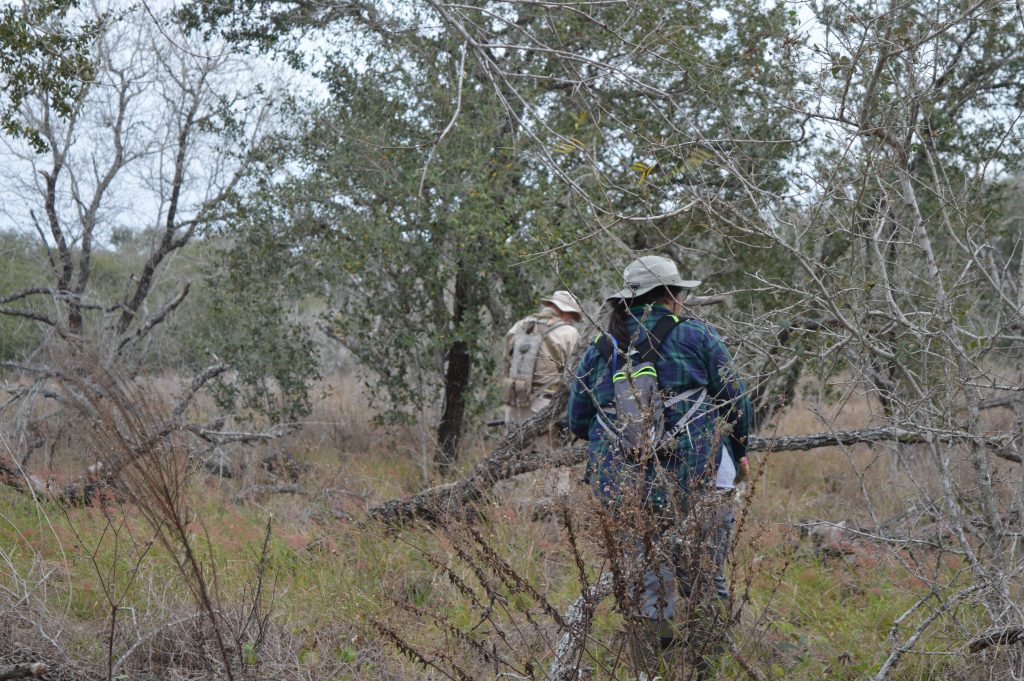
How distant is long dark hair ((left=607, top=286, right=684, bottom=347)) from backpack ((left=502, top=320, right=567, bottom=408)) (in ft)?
11.4

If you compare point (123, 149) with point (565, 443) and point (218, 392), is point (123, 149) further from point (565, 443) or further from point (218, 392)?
point (565, 443)

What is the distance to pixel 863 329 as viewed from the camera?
3322 millimetres

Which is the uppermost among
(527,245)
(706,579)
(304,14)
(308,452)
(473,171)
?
(304,14)

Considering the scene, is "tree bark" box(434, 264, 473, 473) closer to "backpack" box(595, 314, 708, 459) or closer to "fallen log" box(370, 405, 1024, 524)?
"fallen log" box(370, 405, 1024, 524)

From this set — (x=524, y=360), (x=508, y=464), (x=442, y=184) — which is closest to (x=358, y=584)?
(x=508, y=464)

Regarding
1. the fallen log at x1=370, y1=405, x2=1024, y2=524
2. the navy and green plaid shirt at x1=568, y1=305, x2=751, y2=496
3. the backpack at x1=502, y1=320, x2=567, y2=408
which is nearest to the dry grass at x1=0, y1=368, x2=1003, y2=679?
the fallen log at x1=370, y1=405, x2=1024, y2=524

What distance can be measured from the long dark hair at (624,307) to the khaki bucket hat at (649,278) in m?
0.04

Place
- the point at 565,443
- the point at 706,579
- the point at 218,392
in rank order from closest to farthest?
the point at 706,579, the point at 565,443, the point at 218,392

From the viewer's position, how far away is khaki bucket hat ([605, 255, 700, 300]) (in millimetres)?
3396

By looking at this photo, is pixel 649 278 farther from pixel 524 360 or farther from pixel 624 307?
pixel 524 360

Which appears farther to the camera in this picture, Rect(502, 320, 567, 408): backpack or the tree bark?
the tree bark

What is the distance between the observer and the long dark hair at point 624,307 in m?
3.56

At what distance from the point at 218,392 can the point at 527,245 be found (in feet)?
12.7

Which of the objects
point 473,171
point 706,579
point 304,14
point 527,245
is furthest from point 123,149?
point 706,579
